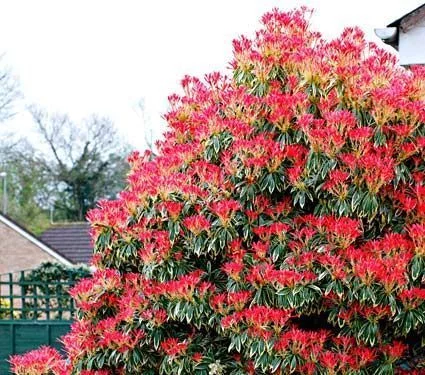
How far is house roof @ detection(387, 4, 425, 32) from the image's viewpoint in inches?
159

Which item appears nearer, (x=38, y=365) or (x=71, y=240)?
(x=38, y=365)

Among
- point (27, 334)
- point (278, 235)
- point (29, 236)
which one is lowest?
point (27, 334)

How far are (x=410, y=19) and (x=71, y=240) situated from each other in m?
18.0

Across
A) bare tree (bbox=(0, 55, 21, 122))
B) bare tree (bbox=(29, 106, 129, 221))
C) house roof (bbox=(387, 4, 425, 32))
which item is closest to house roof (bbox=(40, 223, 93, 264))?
bare tree (bbox=(0, 55, 21, 122))

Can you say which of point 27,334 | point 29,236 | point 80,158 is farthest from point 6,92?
point 27,334

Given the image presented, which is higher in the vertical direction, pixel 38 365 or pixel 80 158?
pixel 80 158

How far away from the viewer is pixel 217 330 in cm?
304

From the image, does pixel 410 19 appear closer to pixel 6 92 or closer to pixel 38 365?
pixel 38 365

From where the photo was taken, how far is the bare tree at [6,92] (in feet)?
78.8

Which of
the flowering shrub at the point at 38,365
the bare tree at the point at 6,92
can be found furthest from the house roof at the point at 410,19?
the bare tree at the point at 6,92

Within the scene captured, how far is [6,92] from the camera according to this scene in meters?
24.4

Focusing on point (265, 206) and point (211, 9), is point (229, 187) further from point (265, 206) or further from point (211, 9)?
point (211, 9)

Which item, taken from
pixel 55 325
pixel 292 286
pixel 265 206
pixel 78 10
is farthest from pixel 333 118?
pixel 78 10

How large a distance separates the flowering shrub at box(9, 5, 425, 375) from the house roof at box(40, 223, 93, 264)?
1632 cm
